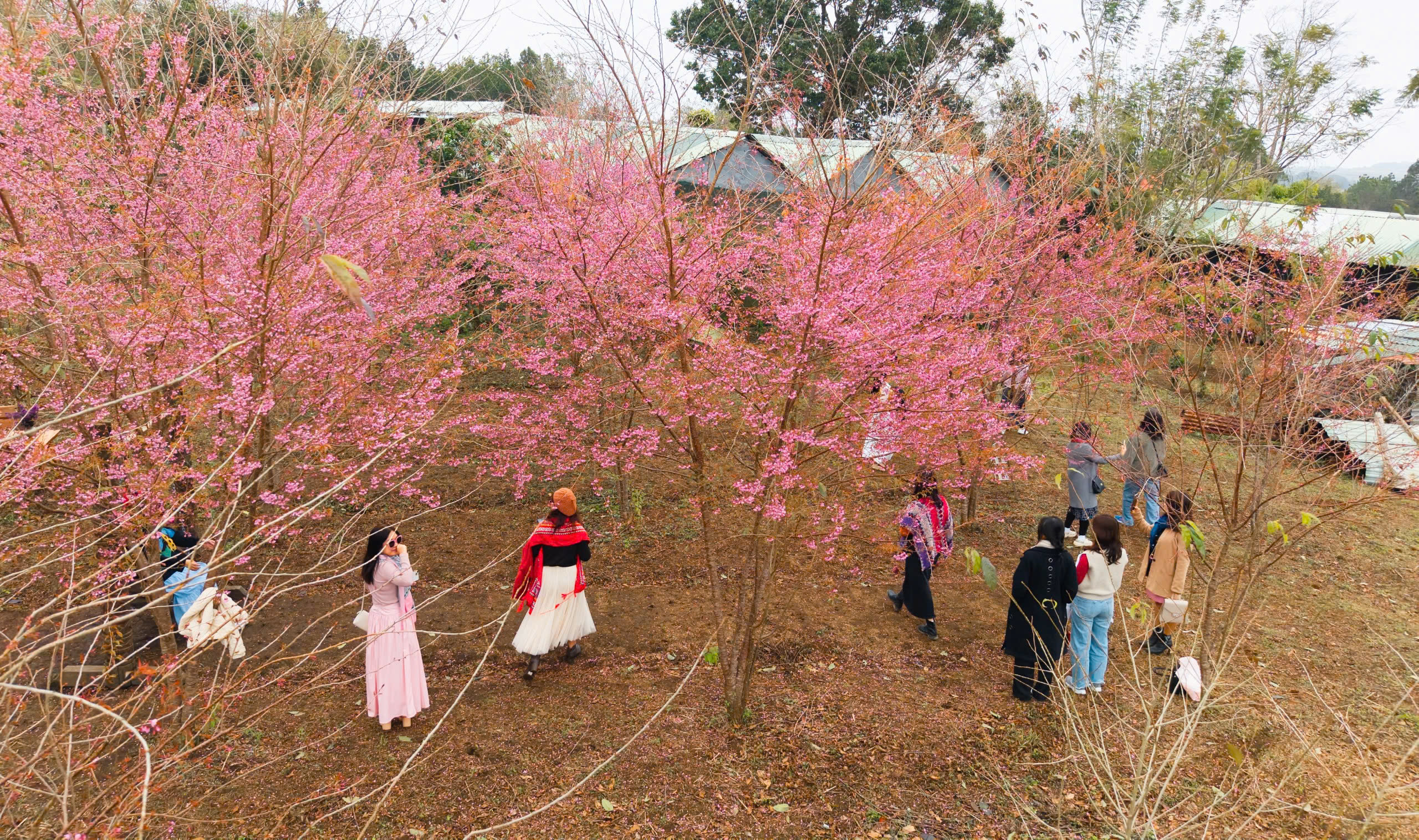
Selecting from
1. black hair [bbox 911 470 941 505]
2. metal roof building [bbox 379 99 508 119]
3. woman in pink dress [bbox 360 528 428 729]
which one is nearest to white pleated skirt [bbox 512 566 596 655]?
woman in pink dress [bbox 360 528 428 729]

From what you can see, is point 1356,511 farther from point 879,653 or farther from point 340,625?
point 340,625

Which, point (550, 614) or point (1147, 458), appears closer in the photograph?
point (550, 614)

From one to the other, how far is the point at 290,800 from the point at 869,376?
434 cm

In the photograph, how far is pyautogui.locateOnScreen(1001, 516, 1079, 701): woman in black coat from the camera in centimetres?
511

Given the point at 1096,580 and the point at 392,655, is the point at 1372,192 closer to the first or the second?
the point at 1096,580

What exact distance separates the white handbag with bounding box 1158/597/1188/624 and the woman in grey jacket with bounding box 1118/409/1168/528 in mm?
1148

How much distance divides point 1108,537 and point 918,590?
1673 mm

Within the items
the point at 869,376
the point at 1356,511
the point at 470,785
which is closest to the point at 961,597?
the point at 869,376

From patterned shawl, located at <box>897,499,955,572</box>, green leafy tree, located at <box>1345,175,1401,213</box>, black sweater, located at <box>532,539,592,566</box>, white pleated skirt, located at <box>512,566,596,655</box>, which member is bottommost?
white pleated skirt, located at <box>512,566,596,655</box>

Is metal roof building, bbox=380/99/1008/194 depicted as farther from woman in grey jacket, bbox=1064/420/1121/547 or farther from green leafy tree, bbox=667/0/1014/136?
woman in grey jacket, bbox=1064/420/1121/547

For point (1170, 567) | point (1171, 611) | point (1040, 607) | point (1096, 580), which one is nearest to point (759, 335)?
point (1040, 607)

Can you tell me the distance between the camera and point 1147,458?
7.51m

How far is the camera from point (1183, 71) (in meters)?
12.7

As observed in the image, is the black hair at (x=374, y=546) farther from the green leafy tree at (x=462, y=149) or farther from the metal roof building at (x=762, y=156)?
the green leafy tree at (x=462, y=149)
